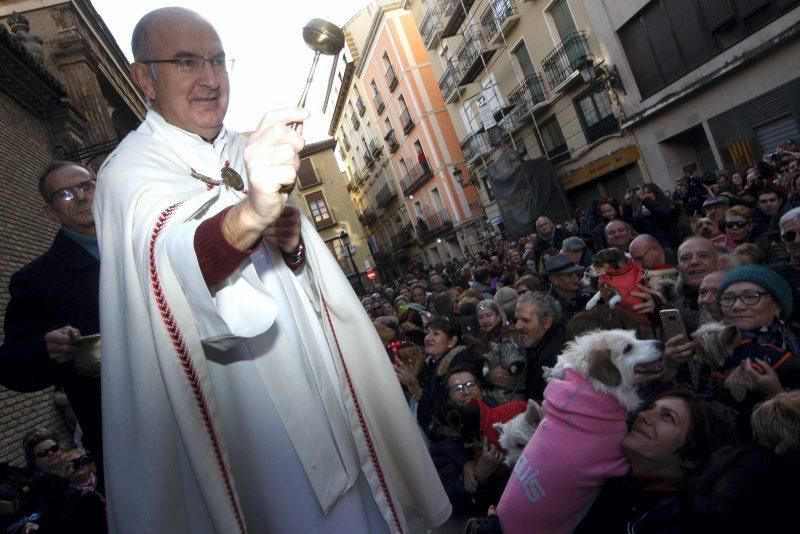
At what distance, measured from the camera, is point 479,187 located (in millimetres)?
26406

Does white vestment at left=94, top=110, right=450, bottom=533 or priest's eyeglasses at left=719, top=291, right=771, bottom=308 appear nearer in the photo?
white vestment at left=94, top=110, right=450, bottom=533

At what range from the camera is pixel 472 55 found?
70.0 feet

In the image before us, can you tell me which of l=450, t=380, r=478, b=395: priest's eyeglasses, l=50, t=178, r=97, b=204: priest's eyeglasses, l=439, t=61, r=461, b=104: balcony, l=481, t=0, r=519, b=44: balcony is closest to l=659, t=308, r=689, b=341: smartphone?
l=450, t=380, r=478, b=395: priest's eyeglasses

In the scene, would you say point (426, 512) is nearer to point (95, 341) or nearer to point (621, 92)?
point (95, 341)

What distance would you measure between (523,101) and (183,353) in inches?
799

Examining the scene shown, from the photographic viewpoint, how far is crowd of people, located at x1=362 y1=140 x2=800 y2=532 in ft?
5.99

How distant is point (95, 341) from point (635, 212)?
24.0ft

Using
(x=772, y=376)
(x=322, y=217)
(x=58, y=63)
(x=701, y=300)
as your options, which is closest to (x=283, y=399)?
(x=772, y=376)

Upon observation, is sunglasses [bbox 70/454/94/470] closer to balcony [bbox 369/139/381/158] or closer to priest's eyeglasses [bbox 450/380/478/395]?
priest's eyeglasses [bbox 450/380/478/395]

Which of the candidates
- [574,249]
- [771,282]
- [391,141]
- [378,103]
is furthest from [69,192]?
[378,103]

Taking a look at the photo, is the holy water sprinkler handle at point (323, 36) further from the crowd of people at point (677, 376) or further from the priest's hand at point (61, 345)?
the crowd of people at point (677, 376)

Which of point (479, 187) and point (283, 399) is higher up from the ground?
point (479, 187)

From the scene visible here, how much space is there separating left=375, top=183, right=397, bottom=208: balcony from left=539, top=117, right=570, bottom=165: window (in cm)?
1985

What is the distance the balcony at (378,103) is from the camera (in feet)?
116
